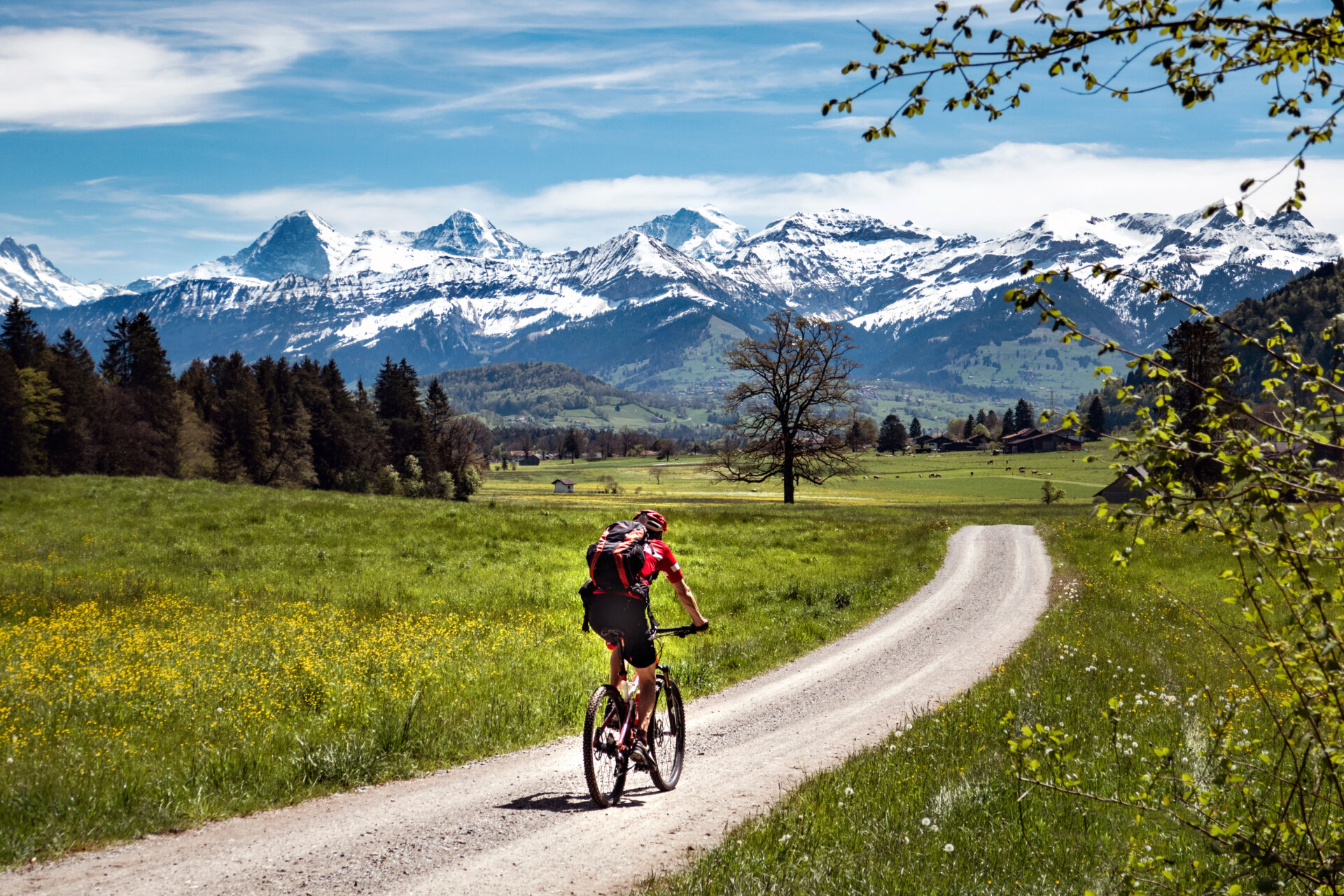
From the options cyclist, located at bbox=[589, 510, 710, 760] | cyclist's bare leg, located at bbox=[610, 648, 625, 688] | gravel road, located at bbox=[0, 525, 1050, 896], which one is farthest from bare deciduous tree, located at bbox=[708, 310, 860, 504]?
cyclist's bare leg, located at bbox=[610, 648, 625, 688]

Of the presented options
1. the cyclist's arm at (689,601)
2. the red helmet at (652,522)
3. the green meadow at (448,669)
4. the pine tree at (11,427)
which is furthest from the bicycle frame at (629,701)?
the pine tree at (11,427)

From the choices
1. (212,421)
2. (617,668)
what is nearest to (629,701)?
(617,668)

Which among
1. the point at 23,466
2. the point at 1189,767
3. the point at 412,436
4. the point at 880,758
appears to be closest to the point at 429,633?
the point at 880,758

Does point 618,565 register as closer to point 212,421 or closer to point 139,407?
point 139,407

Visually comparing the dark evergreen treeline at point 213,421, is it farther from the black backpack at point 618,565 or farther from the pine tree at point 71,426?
the black backpack at point 618,565

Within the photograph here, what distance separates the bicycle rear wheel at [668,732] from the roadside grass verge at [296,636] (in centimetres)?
258

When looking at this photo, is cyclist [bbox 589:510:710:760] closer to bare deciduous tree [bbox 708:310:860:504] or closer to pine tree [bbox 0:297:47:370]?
bare deciduous tree [bbox 708:310:860:504]

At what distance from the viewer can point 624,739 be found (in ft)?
31.9

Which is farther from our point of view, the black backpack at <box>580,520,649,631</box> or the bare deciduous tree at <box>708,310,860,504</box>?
the bare deciduous tree at <box>708,310,860,504</box>

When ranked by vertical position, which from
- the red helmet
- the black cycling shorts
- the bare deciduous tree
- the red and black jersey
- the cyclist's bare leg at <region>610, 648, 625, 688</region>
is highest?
the bare deciduous tree

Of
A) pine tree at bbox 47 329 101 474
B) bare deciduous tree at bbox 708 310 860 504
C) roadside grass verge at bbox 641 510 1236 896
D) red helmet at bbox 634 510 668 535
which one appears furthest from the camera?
pine tree at bbox 47 329 101 474

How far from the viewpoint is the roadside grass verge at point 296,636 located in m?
10.0

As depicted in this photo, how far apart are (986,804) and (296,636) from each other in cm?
1371

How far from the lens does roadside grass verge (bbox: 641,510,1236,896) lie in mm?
7195
